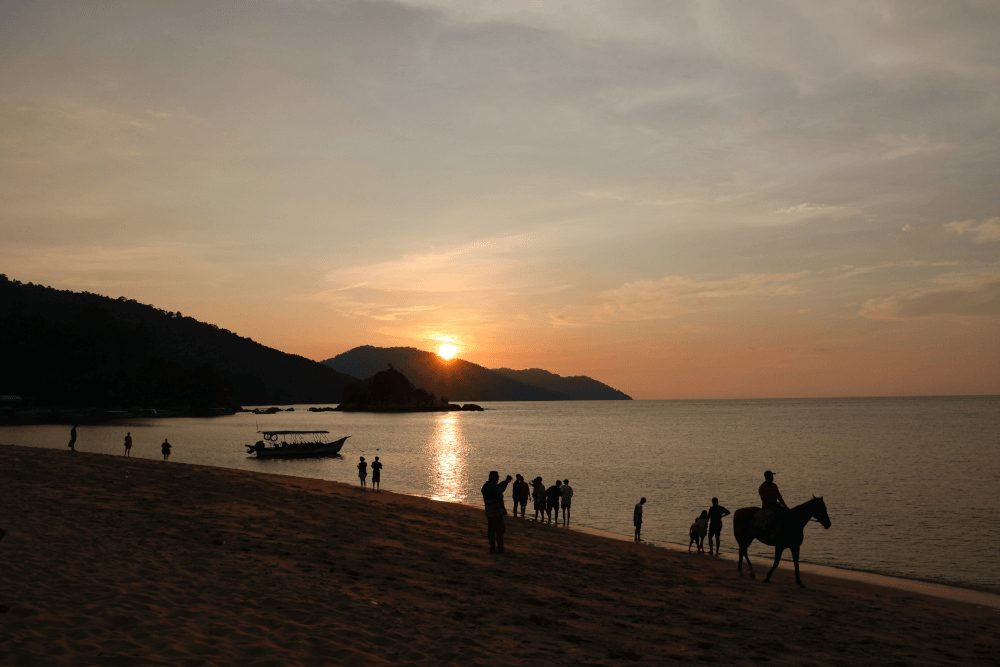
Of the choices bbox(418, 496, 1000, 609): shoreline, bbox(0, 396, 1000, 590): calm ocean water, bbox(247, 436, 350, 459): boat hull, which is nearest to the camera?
bbox(418, 496, 1000, 609): shoreline

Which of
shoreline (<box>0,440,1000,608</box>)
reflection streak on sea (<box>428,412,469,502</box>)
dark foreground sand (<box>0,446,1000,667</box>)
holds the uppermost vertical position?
dark foreground sand (<box>0,446,1000,667</box>)

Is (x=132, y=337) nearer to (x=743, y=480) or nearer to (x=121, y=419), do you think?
(x=121, y=419)

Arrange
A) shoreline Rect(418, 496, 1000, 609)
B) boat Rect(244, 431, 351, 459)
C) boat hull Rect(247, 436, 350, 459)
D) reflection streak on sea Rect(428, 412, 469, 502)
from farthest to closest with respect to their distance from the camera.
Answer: boat hull Rect(247, 436, 350, 459) → boat Rect(244, 431, 351, 459) → reflection streak on sea Rect(428, 412, 469, 502) → shoreline Rect(418, 496, 1000, 609)

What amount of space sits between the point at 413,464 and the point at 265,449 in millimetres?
15814

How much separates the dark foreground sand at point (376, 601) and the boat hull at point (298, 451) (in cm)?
4522

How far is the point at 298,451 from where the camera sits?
67312 mm

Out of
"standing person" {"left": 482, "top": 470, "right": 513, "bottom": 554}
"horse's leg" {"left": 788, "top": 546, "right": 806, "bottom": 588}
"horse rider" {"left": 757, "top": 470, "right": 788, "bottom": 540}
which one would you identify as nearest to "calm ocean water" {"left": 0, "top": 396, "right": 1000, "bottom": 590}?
"horse's leg" {"left": 788, "top": 546, "right": 806, "bottom": 588}

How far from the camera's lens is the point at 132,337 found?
6590 inches

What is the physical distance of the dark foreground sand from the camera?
8336 millimetres

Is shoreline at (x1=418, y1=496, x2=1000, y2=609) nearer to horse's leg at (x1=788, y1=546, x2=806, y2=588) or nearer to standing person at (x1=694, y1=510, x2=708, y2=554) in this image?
standing person at (x1=694, y1=510, x2=708, y2=554)

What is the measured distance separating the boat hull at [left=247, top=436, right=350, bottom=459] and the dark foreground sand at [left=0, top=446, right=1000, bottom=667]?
45.2m

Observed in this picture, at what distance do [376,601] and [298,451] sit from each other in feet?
198

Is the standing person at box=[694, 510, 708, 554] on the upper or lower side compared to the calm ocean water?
upper

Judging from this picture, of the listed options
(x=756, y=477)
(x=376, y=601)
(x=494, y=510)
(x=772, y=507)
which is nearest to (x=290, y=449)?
(x=756, y=477)
